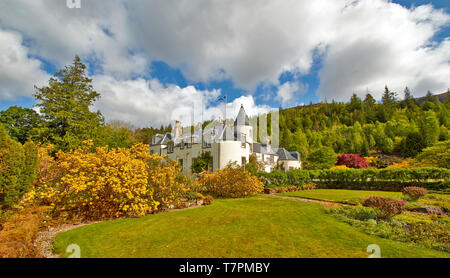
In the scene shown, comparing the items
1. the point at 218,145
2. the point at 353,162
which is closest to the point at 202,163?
the point at 218,145

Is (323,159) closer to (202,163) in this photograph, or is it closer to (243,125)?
(243,125)

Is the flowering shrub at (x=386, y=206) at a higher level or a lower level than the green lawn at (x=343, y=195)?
higher

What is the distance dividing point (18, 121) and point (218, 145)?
2910 cm

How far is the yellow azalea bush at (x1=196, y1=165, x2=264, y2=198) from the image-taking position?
1811 cm

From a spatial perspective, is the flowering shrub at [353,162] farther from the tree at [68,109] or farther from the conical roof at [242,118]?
the tree at [68,109]

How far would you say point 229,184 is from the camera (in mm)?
18359

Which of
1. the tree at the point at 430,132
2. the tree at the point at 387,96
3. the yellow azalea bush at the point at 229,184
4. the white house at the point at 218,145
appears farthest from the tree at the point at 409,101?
the yellow azalea bush at the point at 229,184

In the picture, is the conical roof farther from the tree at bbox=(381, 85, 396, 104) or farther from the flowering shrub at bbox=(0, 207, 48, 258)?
the tree at bbox=(381, 85, 396, 104)

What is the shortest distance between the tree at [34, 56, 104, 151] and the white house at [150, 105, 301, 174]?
1020 centimetres

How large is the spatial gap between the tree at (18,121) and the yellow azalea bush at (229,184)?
23137 millimetres

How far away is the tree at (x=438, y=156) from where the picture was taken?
24.7m

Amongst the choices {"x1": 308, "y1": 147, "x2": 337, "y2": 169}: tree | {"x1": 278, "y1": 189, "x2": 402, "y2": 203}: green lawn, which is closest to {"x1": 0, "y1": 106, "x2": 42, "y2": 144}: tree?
{"x1": 278, "y1": 189, "x2": 402, "y2": 203}: green lawn
